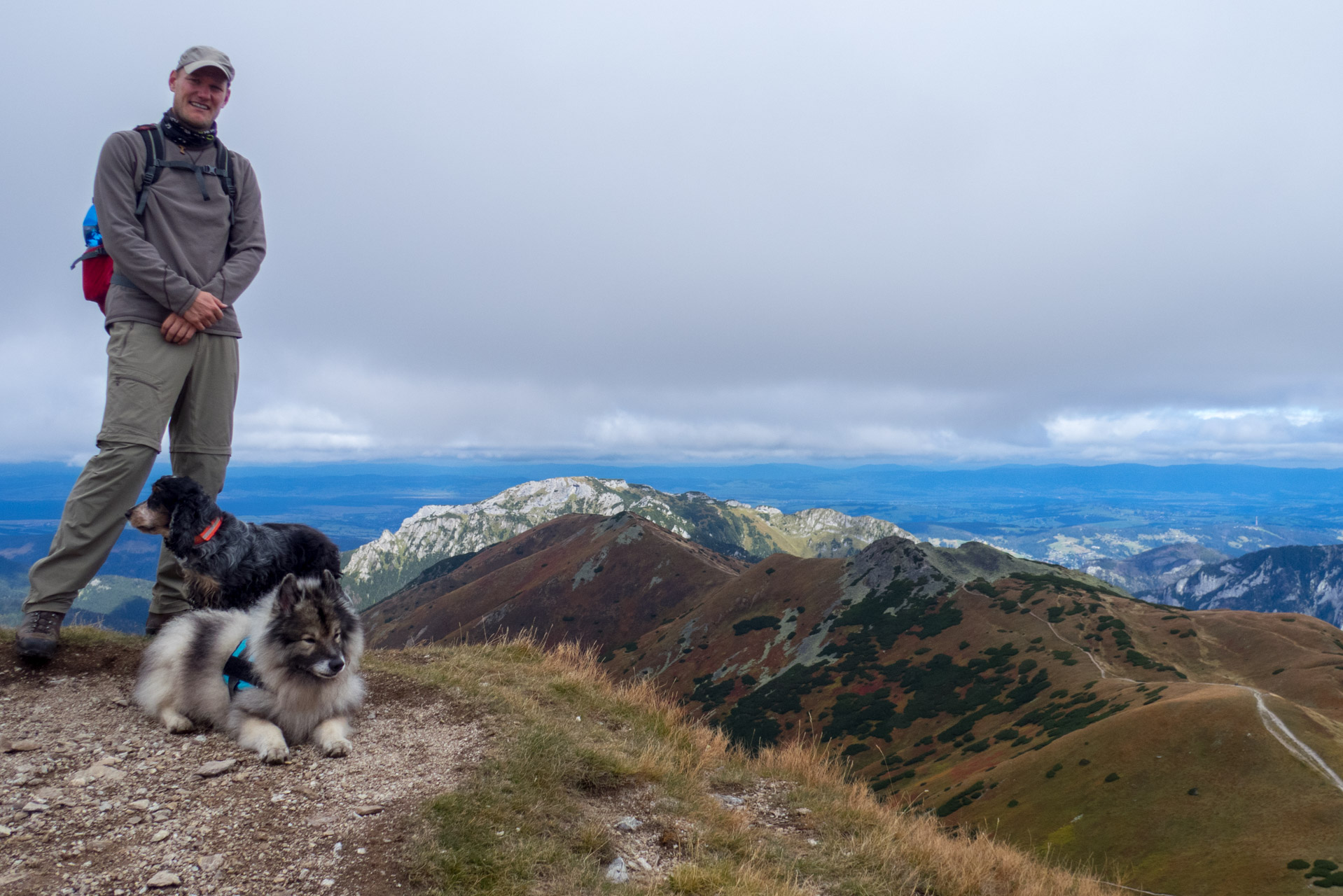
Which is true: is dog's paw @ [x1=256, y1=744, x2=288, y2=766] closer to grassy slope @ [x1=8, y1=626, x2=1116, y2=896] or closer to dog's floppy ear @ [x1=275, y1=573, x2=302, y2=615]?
dog's floppy ear @ [x1=275, y1=573, x2=302, y2=615]

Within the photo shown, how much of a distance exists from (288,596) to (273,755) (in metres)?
1.24

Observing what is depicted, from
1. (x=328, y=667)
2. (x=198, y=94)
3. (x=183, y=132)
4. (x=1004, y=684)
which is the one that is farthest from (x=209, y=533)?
(x=1004, y=684)

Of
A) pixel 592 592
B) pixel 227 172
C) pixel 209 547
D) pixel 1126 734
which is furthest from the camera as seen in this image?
pixel 592 592

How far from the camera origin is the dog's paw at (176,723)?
556 cm

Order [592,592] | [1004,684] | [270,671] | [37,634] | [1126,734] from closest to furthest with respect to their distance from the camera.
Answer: [270,671] → [37,634] → [1126,734] → [1004,684] → [592,592]

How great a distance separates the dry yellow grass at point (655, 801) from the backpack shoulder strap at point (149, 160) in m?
5.75

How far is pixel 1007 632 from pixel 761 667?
A: 37298mm

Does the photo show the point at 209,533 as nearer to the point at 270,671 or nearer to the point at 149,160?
the point at 270,671

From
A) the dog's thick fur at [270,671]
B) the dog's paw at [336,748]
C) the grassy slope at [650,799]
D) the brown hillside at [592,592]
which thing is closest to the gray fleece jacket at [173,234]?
the dog's thick fur at [270,671]

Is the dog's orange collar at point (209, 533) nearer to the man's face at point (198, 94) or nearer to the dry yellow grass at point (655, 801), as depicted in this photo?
the dry yellow grass at point (655, 801)

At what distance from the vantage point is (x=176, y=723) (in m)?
5.57

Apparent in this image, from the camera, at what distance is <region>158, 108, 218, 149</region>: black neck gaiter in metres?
6.22

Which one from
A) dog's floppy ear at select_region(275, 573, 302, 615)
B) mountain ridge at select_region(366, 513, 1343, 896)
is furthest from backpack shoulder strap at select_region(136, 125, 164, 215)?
mountain ridge at select_region(366, 513, 1343, 896)

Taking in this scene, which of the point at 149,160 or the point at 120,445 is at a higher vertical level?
the point at 149,160
